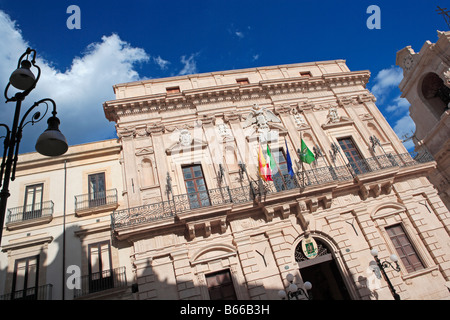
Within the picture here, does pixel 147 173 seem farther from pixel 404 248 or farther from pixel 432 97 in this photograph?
pixel 432 97

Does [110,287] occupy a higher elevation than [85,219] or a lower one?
lower

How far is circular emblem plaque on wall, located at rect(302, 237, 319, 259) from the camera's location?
10.4 metres

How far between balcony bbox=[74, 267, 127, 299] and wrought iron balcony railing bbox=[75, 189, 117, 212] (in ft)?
8.38

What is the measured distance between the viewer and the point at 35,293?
9.11 metres

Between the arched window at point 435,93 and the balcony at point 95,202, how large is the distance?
839 inches

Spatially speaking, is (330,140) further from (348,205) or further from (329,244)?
(329,244)

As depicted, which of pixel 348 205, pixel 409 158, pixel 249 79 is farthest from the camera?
pixel 249 79

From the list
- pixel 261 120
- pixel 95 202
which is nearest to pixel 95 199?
pixel 95 202

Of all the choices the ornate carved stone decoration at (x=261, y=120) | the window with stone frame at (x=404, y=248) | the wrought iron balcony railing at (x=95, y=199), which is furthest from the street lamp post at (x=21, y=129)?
the window with stone frame at (x=404, y=248)

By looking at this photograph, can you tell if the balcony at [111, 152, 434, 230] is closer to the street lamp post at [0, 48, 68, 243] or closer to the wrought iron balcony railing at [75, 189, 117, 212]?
the wrought iron balcony railing at [75, 189, 117, 212]

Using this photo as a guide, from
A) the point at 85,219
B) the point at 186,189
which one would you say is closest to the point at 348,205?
the point at 186,189

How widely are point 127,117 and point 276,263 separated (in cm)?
933

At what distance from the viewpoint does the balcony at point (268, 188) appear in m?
10.4

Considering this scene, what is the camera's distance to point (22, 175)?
1155cm
